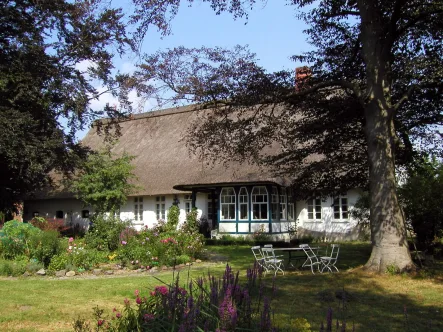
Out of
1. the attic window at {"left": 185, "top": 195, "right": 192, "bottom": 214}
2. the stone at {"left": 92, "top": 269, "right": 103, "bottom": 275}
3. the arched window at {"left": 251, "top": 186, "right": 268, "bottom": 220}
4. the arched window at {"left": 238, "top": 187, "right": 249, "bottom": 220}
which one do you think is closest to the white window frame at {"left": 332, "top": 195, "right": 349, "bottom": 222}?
the arched window at {"left": 251, "top": 186, "right": 268, "bottom": 220}

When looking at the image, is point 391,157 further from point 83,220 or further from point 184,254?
point 83,220

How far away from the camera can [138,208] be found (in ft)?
95.6

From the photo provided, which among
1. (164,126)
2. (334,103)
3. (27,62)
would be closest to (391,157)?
(334,103)

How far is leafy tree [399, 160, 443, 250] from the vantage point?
1328cm

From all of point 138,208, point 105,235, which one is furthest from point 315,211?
point 105,235

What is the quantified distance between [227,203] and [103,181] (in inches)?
276

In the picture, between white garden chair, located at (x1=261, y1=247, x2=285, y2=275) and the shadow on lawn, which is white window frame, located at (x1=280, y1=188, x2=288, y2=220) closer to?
white garden chair, located at (x1=261, y1=247, x2=285, y2=275)

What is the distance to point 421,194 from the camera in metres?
13.4

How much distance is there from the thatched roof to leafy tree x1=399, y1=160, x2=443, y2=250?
7.92 m

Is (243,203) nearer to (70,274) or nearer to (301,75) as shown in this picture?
(301,75)

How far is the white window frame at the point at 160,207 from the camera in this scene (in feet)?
91.2

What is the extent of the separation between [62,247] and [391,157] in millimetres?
8719

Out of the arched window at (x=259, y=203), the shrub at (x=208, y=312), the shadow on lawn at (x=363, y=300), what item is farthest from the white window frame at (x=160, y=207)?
the shrub at (x=208, y=312)

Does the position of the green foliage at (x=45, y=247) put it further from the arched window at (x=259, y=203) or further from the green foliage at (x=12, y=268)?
the arched window at (x=259, y=203)
